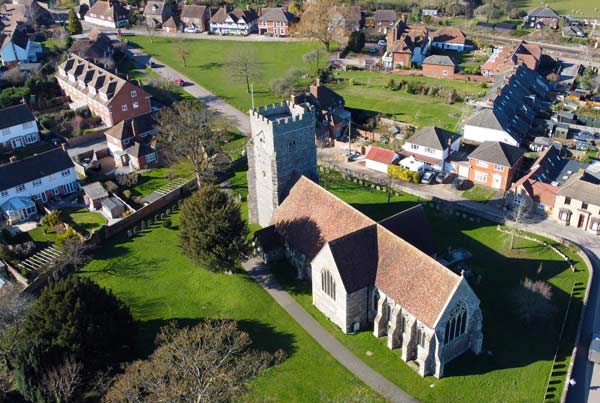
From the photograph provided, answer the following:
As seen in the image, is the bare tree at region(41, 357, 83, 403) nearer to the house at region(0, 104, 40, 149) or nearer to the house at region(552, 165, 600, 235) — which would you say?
the house at region(552, 165, 600, 235)

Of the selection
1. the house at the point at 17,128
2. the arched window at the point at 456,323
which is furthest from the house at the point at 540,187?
the house at the point at 17,128

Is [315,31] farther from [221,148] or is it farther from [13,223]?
[13,223]

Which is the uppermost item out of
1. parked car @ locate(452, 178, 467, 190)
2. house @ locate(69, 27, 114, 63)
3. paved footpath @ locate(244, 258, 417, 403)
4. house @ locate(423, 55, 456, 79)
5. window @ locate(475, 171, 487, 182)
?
house @ locate(69, 27, 114, 63)

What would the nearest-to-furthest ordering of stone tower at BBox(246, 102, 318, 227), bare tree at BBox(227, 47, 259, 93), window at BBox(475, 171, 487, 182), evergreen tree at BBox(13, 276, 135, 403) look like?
Result: evergreen tree at BBox(13, 276, 135, 403) → stone tower at BBox(246, 102, 318, 227) → window at BBox(475, 171, 487, 182) → bare tree at BBox(227, 47, 259, 93)

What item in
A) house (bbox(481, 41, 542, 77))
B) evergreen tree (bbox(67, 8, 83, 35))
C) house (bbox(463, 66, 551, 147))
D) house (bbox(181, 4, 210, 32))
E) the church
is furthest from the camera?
house (bbox(181, 4, 210, 32))

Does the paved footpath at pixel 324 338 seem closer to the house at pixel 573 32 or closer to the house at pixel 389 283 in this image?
the house at pixel 389 283

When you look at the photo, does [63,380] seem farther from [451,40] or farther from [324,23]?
[451,40]

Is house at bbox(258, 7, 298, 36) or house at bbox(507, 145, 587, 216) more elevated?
house at bbox(258, 7, 298, 36)

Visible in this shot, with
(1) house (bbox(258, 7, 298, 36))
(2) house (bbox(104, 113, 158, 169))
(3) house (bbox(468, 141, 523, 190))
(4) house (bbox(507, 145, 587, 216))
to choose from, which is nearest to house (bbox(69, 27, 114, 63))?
(2) house (bbox(104, 113, 158, 169))

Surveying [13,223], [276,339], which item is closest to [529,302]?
→ [276,339]
